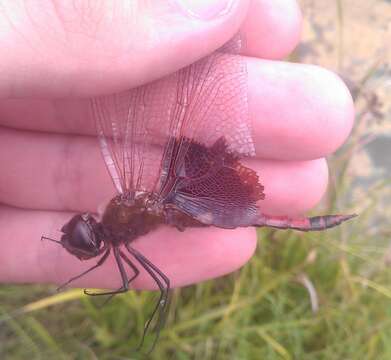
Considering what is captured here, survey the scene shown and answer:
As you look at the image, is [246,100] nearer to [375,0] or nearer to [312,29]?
[312,29]

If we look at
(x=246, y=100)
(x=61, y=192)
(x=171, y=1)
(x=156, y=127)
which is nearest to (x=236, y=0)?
(x=171, y=1)

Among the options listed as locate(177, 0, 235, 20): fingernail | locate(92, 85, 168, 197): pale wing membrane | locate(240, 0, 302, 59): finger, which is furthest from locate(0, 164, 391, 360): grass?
locate(177, 0, 235, 20): fingernail

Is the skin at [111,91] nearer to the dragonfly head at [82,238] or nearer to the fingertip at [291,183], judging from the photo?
the fingertip at [291,183]

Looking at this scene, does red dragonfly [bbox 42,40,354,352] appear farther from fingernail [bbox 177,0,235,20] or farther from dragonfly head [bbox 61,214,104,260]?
fingernail [bbox 177,0,235,20]

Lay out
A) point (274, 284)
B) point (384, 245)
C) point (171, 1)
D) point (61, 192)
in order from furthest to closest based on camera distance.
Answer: point (384, 245) → point (274, 284) → point (61, 192) → point (171, 1)

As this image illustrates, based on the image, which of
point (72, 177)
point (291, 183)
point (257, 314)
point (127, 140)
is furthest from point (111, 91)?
point (257, 314)

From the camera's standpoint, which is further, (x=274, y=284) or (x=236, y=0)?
(x=274, y=284)

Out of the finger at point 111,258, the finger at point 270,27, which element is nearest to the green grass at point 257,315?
the finger at point 111,258
